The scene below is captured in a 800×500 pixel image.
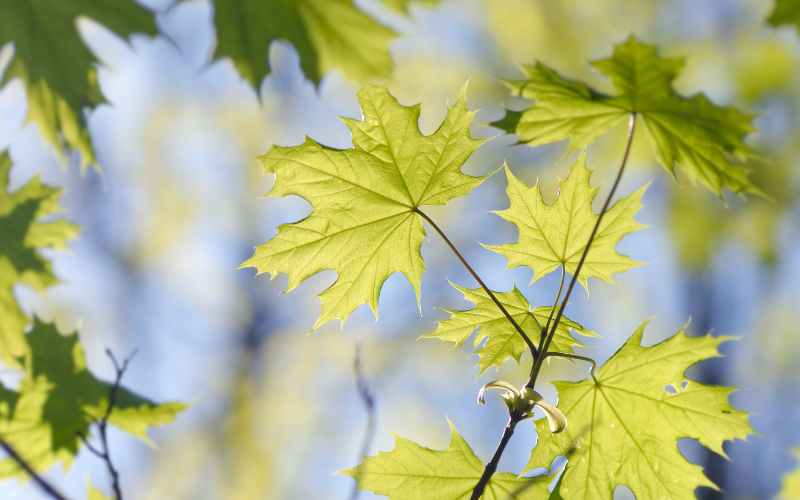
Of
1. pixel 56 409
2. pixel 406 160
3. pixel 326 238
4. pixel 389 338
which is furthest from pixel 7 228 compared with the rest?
pixel 389 338

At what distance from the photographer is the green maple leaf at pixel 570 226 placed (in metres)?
1.03

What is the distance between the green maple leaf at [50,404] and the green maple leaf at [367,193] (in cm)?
97

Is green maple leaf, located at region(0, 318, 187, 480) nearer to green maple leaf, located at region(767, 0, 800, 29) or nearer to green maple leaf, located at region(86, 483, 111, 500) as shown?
green maple leaf, located at region(86, 483, 111, 500)

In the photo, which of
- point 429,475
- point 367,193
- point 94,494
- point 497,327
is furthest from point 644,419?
point 94,494

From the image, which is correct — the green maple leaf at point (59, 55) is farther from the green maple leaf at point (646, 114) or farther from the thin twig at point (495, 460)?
the thin twig at point (495, 460)

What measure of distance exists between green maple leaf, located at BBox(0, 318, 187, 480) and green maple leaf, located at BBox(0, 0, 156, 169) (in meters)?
0.76

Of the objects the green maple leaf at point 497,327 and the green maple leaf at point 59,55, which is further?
the green maple leaf at point 59,55

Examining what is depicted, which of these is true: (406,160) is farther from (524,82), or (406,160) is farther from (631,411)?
(631,411)

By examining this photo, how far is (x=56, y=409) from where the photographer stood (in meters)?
1.53

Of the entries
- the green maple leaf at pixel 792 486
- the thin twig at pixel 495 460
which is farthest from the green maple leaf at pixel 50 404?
the green maple leaf at pixel 792 486

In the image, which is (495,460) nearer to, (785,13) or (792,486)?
(785,13)

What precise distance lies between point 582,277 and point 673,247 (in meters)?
8.74

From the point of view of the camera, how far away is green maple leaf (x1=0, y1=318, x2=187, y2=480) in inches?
59.6

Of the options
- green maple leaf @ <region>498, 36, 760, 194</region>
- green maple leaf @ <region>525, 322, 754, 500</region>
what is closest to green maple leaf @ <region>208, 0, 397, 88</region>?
green maple leaf @ <region>498, 36, 760, 194</region>
